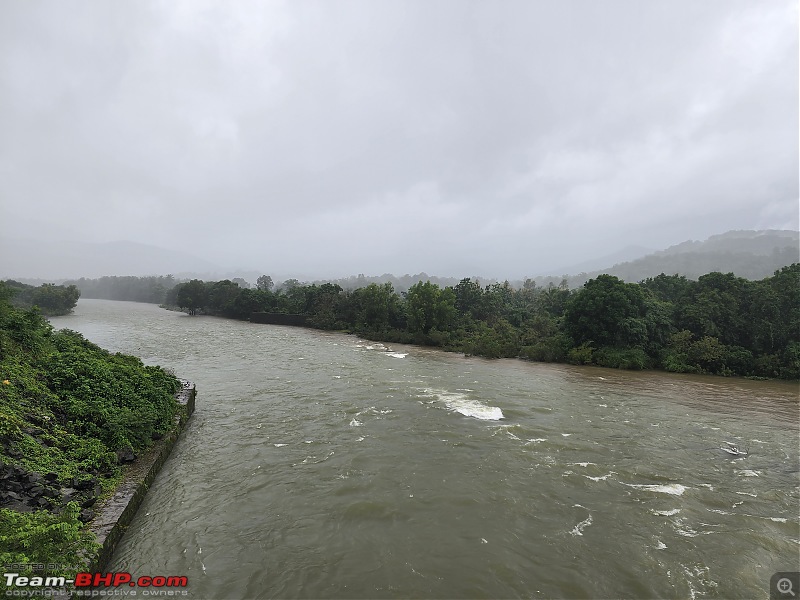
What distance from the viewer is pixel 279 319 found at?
6250 centimetres

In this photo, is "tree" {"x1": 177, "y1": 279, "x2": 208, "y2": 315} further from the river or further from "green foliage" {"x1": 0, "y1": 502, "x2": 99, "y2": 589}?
"green foliage" {"x1": 0, "y1": 502, "x2": 99, "y2": 589}

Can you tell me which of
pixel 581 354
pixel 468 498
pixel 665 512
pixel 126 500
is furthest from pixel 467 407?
pixel 581 354

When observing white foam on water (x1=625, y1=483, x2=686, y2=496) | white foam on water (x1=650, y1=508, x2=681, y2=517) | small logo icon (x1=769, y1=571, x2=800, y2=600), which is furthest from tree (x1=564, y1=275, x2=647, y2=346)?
small logo icon (x1=769, y1=571, x2=800, y2=600)

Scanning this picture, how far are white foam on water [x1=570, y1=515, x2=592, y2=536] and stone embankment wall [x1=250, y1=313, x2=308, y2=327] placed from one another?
53.2m

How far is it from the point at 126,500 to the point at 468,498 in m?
7.83

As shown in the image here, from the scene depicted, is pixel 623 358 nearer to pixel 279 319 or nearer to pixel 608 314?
pixel 608 314

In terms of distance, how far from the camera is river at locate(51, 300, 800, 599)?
6.80m

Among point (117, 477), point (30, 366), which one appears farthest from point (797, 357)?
point (30, 366)

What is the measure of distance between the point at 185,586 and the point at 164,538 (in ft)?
5.29

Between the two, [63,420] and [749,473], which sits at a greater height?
[63,420]

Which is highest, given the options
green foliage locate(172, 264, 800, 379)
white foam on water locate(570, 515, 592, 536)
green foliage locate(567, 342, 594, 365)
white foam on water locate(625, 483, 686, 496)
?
green foliage locate(172, 264, 800, 379)

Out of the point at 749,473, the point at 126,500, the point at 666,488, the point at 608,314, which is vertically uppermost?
the point at 608,314

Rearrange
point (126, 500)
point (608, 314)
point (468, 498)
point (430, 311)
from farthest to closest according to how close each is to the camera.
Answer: point (430, 311) → point (608, 314) → point (468, 498) → point (126, 500)

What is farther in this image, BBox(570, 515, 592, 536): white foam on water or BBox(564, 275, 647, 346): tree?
BBox(564, 275, 647, 346): tree
